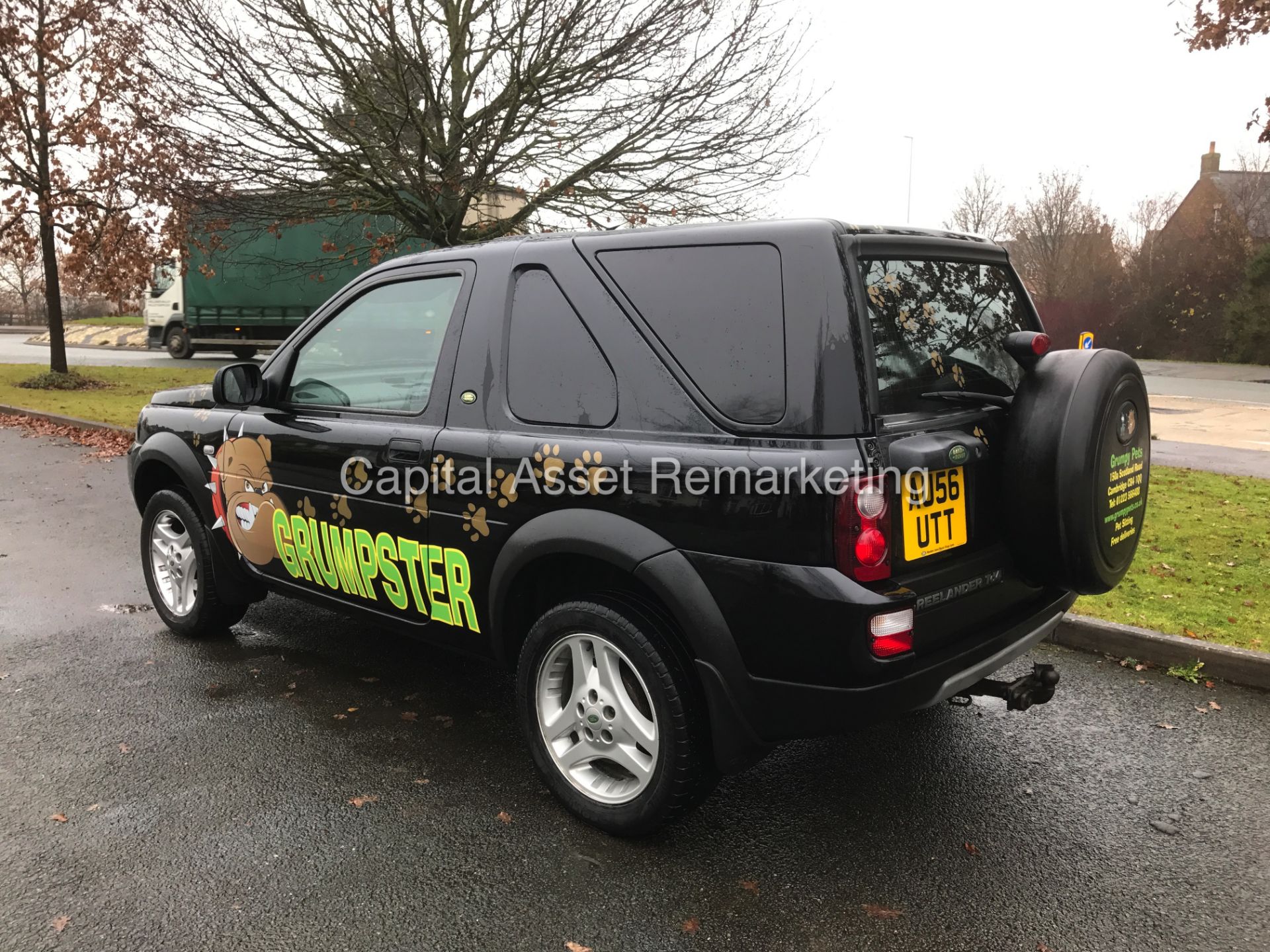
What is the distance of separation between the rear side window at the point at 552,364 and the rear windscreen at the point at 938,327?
0.84 m

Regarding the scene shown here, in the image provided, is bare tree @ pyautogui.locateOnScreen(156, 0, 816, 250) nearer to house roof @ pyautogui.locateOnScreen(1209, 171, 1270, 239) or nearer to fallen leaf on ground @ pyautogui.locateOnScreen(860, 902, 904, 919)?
fallen leaf on ground @ pyautogui.locateOnScreen(860, 902, 904, 919)

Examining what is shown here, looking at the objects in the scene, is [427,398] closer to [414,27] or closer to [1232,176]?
[414,27]

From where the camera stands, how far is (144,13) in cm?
1086

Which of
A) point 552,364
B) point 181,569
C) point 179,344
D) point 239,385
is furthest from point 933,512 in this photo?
point 179,344

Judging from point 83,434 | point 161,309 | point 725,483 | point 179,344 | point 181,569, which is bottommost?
point 181,569

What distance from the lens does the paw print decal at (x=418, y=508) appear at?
3.42 meters

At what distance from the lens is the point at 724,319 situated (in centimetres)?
274

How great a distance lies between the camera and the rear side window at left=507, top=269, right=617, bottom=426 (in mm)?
3014

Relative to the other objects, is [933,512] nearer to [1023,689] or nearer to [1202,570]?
[1023,689]

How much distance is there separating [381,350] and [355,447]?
0.43m

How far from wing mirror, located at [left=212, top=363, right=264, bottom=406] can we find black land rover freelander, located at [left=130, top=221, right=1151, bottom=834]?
2.01 feet

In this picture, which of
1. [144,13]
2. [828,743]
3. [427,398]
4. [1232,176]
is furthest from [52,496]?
[1232,176]

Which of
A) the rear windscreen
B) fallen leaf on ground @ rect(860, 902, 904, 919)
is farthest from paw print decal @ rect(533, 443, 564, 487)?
fallen leaf on ground @ rect(860, 902, 904, 919)

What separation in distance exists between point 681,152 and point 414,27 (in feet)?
11.4
